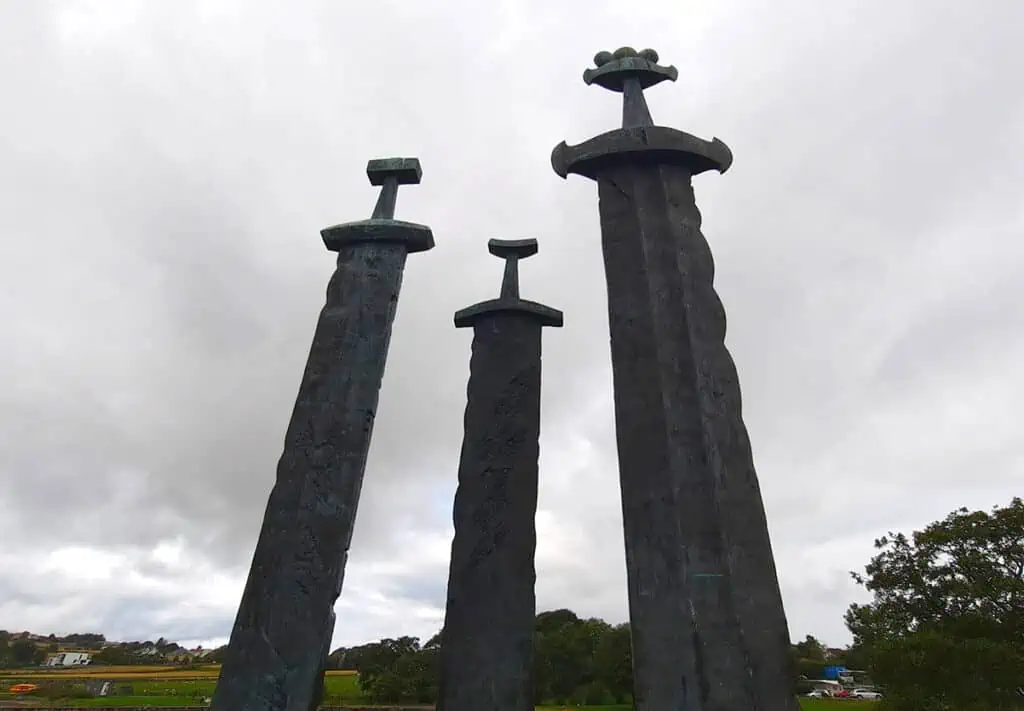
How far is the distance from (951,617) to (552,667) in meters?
11.8

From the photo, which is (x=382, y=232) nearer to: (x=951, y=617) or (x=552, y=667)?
(x=951, y=617)

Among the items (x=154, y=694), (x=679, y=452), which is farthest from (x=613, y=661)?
(x=154, y=694)

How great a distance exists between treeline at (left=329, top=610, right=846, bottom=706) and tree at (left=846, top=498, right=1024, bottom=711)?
274 inches

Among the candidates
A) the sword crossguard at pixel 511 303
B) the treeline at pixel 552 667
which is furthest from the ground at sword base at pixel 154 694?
the sword crossguard at pixel 511 303

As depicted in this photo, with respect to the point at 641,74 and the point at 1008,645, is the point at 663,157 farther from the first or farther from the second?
the point at 1008,645

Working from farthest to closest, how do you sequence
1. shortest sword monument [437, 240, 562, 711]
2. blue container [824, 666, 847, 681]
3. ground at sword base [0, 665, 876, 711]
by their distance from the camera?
blue container [824, 666, 847, 681] < ground at sword base [0, 665, 876, 711] < shortest sword monument [437, 240, 562, 711]

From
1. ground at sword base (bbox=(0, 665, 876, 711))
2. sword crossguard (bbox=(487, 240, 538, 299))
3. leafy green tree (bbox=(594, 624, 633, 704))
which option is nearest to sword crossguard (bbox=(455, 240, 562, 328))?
Answer: sword crossguard (bbox=(487, 240, 538, 299))

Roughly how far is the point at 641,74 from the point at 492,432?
386cm

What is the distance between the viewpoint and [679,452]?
473cm

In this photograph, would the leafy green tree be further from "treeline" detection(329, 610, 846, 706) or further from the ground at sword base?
the ground at sword base

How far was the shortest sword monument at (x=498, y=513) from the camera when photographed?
6008 millimetres

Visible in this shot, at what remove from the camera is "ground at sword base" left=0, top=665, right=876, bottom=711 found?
2452 cm

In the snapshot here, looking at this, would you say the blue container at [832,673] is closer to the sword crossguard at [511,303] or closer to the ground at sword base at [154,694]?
the ground at sword base at [154,694]

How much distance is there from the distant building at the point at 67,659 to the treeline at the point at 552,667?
4190 centimetres
